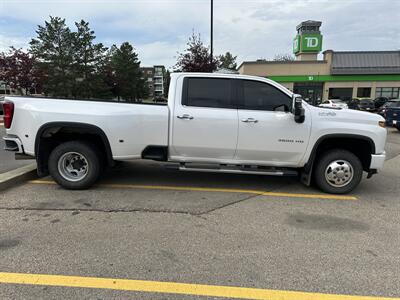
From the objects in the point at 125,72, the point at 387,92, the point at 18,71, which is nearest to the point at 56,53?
the point at 18,71

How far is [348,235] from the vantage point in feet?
13.1

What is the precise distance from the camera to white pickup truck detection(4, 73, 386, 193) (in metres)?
5.22

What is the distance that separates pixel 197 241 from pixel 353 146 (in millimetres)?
3480

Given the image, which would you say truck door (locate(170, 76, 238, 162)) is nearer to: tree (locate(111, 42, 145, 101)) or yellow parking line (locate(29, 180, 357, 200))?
yellow parking line (locate(29, 180, 357, 200))

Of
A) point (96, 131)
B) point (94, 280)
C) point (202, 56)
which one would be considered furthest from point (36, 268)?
point (202, 56)

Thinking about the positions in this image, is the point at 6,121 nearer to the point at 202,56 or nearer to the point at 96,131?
the point at 96,131

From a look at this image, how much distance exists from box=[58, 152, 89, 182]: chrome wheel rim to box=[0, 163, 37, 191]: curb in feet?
3.00

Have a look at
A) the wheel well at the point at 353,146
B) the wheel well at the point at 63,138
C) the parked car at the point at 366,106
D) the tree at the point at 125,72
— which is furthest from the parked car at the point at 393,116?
the tree at the point at 125,72

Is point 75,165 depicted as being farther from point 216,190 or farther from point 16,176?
point 216,190

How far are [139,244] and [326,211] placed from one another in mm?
2776

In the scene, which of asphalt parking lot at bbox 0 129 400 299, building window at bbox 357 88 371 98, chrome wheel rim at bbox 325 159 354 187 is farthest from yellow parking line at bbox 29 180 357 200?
building window at bbox 357 88 371 98

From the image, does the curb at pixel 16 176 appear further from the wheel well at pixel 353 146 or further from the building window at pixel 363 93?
the building window at pixel 363 93

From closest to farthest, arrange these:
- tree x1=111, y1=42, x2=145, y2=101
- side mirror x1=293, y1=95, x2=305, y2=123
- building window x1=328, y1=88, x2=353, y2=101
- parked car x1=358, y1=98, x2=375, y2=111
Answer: side mirror x1=293, y1=95, x2=305, y2=123 < parked car x1=358, y1=98, x2=375, y2=111 < building window x1=328, y1=88, x2=353, y2=101 < tree x1=111, y1=42, x2=145, y2=101

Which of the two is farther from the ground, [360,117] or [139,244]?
[360,117]
